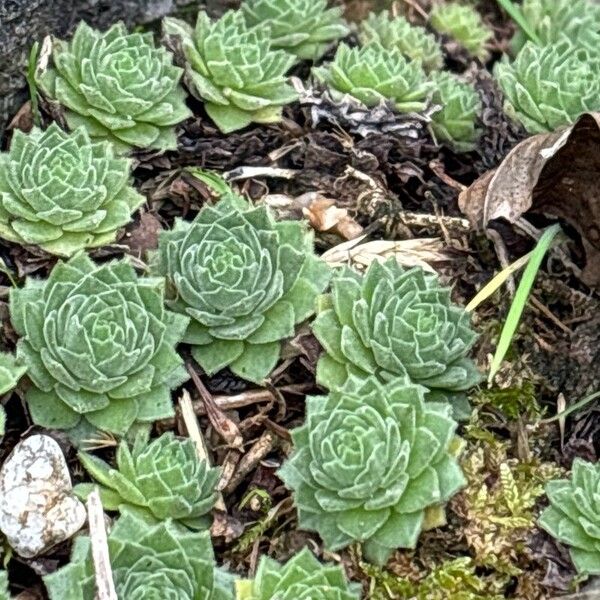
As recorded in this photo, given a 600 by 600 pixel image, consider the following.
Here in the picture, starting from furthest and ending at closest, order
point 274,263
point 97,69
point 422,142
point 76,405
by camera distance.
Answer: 1. point 422,142
2. point 97,69
3. point 274,263
4. point 76,405

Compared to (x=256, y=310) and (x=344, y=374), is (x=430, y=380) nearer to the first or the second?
(x=344, y=374)

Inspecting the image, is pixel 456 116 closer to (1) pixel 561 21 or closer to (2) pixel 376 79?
(2) pixel 376 79

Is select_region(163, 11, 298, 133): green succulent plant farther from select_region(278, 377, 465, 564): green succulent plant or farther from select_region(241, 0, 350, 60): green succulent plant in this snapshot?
select_region(278, 377, 465, 564): green succulent plant

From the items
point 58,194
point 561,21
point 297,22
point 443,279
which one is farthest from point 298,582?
point 561,21

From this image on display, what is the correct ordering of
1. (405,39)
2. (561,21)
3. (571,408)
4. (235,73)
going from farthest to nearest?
(561,21)
(405,39)
(235,73)
(571,408)

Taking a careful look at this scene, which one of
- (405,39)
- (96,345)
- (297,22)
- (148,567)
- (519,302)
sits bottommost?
(148,567)

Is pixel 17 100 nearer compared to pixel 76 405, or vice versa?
pixel 76 405

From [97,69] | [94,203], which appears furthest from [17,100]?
[94,203]

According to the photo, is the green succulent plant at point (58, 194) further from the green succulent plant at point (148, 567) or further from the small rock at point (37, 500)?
the green succulent plant at point (148, 567)
